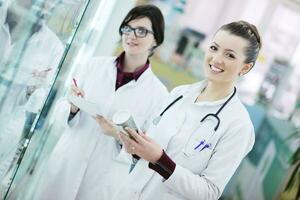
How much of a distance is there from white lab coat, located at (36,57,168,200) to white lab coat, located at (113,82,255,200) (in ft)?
0.79

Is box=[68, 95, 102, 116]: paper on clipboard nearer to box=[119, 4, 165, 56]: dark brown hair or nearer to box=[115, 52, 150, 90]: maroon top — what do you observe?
box=[115, 52, 150, 90]: maroon top

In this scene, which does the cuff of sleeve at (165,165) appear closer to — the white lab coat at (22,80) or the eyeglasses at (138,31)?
the white lab coat at (22,80)

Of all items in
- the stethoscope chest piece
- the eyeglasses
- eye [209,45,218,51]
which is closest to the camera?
eye [209,45,218,51]

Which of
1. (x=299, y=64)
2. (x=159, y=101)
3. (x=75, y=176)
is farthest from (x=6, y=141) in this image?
(x=299, y=64)

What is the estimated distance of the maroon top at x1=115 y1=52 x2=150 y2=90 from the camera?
6.50 ft

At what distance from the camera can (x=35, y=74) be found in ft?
4.39

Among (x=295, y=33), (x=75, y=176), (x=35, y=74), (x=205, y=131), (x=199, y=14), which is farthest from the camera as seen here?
(x=199, y=14)

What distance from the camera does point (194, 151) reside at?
1554 mm

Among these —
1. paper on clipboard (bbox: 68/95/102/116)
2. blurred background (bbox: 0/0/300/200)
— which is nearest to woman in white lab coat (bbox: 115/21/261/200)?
paper on clipboard (bbox: 68/95/102/116)

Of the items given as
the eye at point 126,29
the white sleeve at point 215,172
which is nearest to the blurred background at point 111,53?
the eye at point 126,29

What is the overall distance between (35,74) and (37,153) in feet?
1.89

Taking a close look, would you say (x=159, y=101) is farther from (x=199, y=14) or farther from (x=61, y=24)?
(x=199, y=14)

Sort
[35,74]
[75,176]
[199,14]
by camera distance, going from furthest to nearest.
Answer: [199,14] < [75,176] < [35,74]

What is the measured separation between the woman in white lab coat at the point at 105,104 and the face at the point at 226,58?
0.44m
